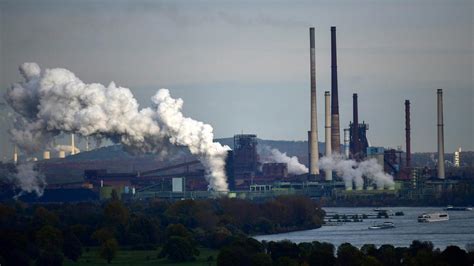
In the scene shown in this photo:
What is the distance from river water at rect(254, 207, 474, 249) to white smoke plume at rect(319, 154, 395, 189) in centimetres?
2115

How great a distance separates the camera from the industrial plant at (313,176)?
11538 centimetres

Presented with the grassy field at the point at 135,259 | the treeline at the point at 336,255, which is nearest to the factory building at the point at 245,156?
the grassy field at the point at 135,259

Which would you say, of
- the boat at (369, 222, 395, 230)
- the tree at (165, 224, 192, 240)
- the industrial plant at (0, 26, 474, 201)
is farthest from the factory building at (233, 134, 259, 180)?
the tree at (165, 224, 192, 240)

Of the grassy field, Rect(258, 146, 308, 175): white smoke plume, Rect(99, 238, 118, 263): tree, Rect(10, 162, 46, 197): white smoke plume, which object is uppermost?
Rect(258, 146, 308, 175): white smoke plume

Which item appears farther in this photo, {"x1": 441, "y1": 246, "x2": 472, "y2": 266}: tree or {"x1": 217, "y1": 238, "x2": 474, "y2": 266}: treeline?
{"x1": 217, "y1": 238, "x2": 474, "y2": 266}: treeline

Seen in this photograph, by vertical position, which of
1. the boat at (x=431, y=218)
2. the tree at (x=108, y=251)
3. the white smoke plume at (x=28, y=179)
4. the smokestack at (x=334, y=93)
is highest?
the smokestack at (x=334, y=93)

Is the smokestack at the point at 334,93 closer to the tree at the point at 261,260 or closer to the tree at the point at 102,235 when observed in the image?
the tree at the point at 102,235

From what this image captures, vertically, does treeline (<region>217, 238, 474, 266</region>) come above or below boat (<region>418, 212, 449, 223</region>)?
below

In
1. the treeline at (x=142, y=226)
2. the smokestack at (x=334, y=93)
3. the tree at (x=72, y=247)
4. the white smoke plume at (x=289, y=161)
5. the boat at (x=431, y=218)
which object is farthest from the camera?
the white smoke plume at (x=289, y=161)

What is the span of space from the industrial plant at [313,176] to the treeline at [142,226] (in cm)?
817

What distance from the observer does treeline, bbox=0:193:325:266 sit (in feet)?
202

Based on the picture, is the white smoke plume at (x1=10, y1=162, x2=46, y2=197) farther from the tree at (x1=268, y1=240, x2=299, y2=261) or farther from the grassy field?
the tree at (x1=268, y1=240, x2=299, y2=261)

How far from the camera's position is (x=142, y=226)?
246ft

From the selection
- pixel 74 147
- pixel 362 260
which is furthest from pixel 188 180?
pixel 362 260
